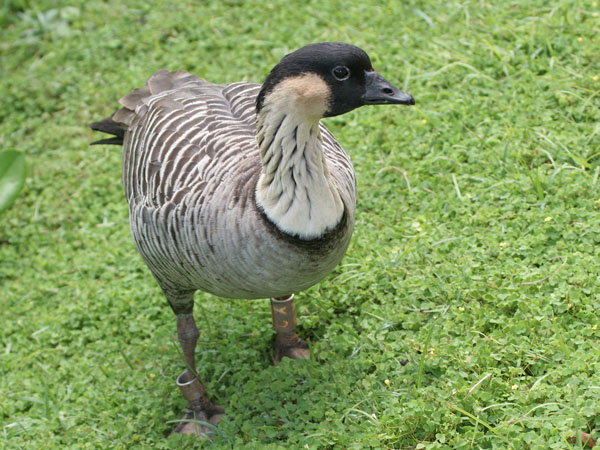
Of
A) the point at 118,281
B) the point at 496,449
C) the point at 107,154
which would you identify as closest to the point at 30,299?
the point at 118,281

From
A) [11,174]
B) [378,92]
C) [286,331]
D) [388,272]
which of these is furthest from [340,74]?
[11,174]

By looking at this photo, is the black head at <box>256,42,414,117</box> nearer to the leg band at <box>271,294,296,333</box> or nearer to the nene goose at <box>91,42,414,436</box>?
the nene goose at <box>91,42,414,436</box>

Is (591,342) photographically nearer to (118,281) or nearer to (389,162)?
(389,162)

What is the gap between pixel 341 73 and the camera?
311cm

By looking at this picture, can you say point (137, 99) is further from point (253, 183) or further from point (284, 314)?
point (284, 314)

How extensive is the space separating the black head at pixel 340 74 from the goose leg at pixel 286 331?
1487mm

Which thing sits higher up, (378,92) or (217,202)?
(378,92)

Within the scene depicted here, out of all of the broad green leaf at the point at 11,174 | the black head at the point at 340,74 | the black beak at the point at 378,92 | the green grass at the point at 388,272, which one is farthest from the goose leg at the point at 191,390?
the broad green leaf at the point at 11,174

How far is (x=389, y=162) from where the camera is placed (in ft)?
17.3

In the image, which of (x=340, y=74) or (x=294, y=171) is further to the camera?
(x=294, y=171)

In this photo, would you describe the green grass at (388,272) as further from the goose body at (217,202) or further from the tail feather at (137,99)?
the tail feather at (137,99)

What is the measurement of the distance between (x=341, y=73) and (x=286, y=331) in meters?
1.86

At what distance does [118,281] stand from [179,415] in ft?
4.33

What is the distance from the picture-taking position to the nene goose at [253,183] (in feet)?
10.3
